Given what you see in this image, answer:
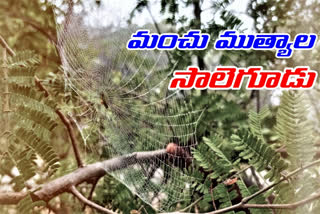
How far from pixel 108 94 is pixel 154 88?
0.38 ft

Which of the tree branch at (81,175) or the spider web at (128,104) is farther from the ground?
the spider web at (128,104)

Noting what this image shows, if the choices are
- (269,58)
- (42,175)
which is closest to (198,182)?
(269,58)

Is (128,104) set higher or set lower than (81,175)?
higher

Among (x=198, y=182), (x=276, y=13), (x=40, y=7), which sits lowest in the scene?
(x=198, y=182)

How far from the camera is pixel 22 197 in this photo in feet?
1.90

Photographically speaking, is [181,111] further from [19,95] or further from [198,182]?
[19,95]

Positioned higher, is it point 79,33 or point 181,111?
point 79,33

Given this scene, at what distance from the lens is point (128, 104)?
2.35 feet

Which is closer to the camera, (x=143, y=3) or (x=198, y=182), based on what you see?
(x=198, y=182)

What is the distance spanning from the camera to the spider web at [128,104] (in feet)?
2.04

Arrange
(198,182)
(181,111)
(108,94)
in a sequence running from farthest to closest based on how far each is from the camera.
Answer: (108,94) < (181,111) < (198,182)

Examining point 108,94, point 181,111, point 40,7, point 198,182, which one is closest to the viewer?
point 198,182

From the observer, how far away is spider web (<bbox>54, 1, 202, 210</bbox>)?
2.04 ft

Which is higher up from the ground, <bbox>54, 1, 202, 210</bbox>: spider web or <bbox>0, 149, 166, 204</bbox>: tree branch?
<bbox>54, 1, 202, 210</bbox>: spider web
